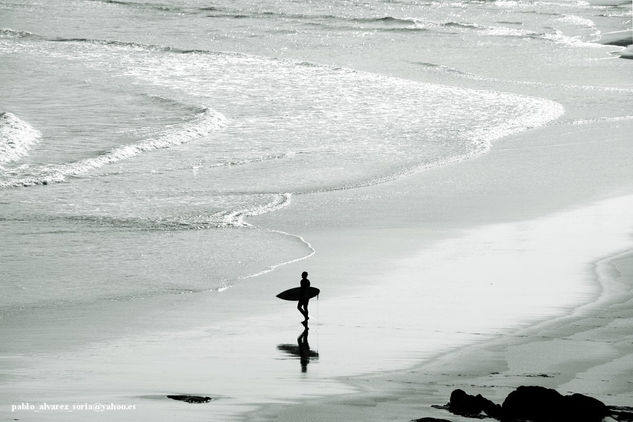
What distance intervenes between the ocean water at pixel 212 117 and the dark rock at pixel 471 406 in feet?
15.9

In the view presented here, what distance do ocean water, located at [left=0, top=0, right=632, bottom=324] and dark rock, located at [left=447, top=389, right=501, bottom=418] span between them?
4842 mm

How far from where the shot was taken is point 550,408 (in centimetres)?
742

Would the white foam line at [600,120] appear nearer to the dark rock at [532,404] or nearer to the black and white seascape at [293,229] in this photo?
the black and white seascape at [293,229]

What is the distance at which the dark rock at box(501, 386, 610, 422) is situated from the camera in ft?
24.2

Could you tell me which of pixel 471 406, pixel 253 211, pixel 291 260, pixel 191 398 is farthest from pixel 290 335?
pixel 253 211

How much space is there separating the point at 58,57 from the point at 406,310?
86.2 feet

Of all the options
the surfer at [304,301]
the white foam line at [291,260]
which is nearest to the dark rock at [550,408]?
the surfer at [304,301]

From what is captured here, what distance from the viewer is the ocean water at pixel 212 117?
46.0ft

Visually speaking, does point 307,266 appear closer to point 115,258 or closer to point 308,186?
point 115,258

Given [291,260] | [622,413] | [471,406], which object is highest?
[291,260]

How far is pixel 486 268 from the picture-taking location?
13172mm

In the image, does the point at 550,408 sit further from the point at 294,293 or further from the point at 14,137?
the point at 14,137

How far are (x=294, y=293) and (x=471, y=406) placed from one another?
3.65m

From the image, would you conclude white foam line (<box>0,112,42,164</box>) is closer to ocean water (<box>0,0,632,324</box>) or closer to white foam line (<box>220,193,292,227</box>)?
ocean water (<box>0,0,632,324</box>)
